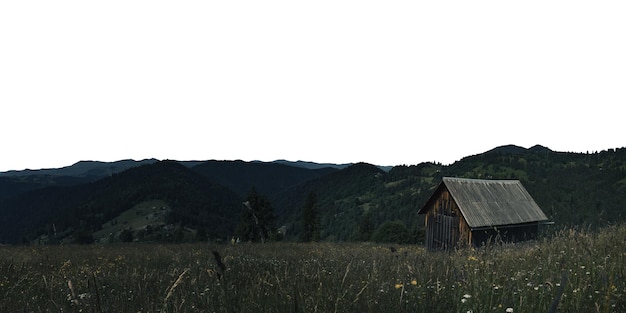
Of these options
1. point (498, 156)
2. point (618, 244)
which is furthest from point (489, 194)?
point (498, 156)

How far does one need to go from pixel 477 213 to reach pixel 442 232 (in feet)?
12.4

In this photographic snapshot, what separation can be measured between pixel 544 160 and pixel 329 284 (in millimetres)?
208565

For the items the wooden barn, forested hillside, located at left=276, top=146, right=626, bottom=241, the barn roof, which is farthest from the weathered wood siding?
forested hillside, located at left=276, top=146, right=626, bottom=241

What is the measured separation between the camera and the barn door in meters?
30.7

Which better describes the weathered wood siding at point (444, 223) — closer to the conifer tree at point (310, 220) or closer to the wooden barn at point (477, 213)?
the wooden barn at point (477, 213)

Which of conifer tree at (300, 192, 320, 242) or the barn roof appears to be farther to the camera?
conifer tree at (300, 192, 320, 242)

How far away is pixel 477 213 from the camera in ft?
97.3

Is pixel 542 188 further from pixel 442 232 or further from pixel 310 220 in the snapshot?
pixel 442 232

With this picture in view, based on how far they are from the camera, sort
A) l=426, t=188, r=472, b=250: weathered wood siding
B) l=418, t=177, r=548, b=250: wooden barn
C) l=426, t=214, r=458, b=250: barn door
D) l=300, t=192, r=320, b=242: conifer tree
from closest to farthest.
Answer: l=418, t=177, r=548, b=250: wooden barn < l=426, t=188, r=472, b=250: weathered wood siding < l=426, t=214, r=458, b=250: barn door < l=300, t=192, r=320, b=242: conifer tree

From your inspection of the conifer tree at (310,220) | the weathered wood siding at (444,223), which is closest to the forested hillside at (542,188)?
the conifer tree at (310,220)

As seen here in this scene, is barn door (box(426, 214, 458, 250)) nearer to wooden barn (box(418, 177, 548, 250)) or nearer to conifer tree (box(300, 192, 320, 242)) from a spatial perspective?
wooden barn (box(418, 177, 548, 250))

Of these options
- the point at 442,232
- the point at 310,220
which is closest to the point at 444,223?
the point at 442,232

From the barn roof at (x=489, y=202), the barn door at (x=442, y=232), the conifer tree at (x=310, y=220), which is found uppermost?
the barn roof at (x=489, y=202)

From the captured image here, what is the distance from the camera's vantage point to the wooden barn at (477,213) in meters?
29.5
